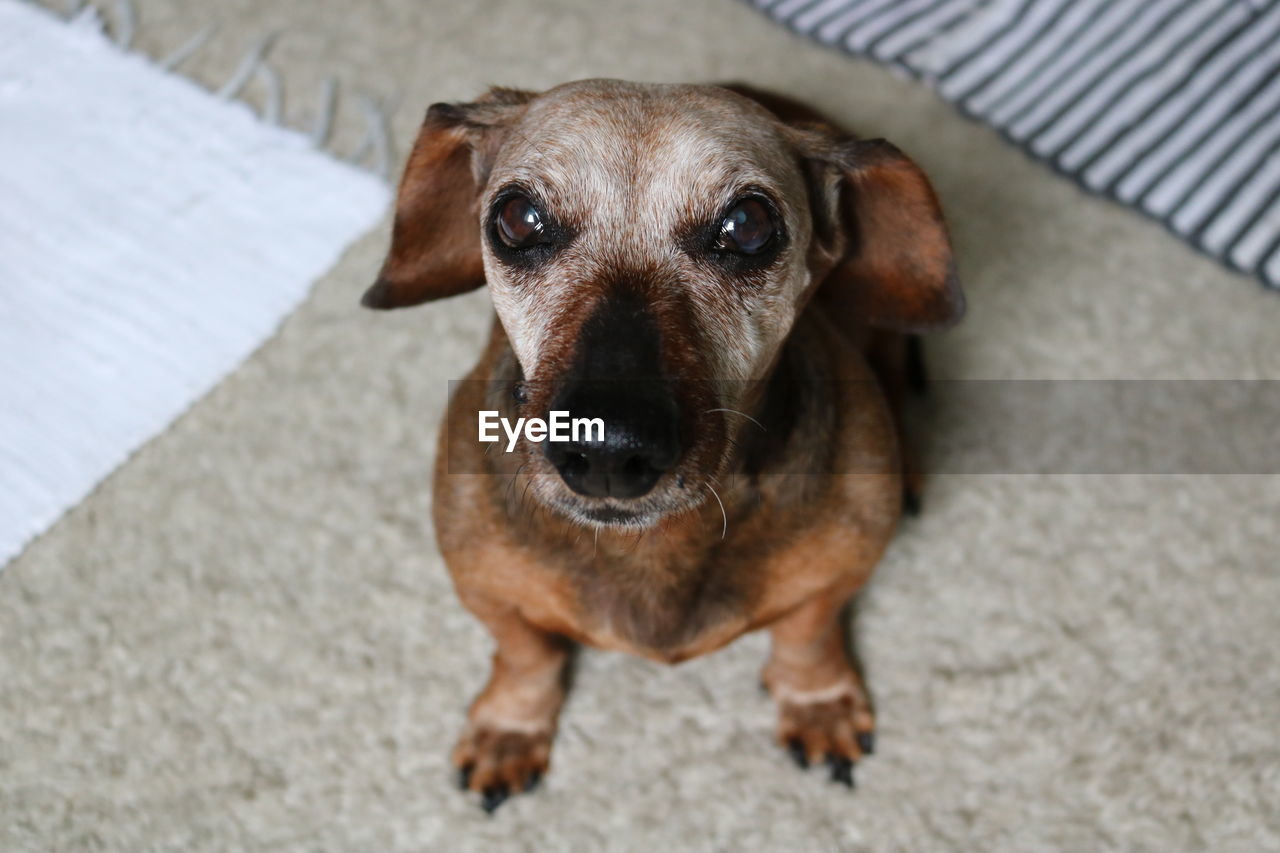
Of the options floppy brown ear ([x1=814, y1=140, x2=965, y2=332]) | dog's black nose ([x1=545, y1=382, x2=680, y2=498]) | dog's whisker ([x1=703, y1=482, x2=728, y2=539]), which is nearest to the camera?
dog's black nose ([x1=545, y1=382, x2=680, y2=498])

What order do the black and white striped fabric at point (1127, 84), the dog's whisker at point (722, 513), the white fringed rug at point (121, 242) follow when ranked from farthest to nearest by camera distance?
1. the black and white striped fabric at point (1127, 84)
2. the white fringed rug at point (121, 242)
3. the dog's whisker at point (722, 513)

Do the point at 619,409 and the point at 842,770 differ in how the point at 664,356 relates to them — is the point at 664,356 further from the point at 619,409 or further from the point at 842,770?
the point at 842,770

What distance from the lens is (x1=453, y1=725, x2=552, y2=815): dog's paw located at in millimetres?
1878

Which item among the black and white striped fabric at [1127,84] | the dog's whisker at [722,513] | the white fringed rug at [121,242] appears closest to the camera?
the dog's whisker at [722,513]

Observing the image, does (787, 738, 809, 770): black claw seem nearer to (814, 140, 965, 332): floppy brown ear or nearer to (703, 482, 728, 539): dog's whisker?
(703, 482, 728, 539): dog's whisker

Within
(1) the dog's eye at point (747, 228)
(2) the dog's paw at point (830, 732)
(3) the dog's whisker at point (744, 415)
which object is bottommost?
(2) the dog's paw at point (830, 732)

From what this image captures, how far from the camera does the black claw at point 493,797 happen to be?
1.87m

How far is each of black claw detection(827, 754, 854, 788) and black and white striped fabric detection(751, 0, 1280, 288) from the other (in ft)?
4.28

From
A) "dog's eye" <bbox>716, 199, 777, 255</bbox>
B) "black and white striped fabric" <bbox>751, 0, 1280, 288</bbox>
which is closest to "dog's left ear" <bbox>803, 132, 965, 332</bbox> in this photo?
"dog's eye" <bbox>716, 199, 777, 255</bbox>

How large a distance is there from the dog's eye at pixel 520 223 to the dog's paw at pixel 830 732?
913 millimetres

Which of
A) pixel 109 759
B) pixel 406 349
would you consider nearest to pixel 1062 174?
pixel 406 349

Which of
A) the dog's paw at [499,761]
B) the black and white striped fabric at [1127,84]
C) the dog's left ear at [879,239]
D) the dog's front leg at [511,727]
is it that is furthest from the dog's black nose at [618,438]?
the black and white striped fabric at [1127,84]

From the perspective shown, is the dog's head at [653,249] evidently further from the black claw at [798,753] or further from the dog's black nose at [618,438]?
the black claw at [798,753]

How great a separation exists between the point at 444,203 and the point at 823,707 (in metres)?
0.98
